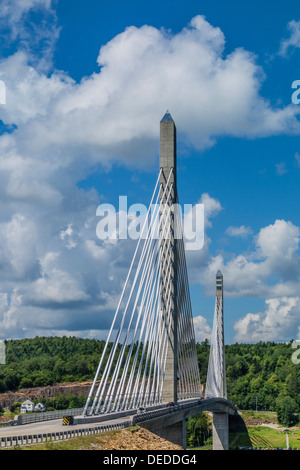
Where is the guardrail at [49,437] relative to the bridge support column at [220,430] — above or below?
above

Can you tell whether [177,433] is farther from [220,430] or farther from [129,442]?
[220,430]

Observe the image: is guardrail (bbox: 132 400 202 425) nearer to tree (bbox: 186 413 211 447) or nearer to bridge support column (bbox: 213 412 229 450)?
bridge support column (bbox: 213 412 229 450)

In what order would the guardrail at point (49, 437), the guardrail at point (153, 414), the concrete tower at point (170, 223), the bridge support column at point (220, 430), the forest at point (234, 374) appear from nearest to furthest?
the guardrail at point (49, 437)
the guardrail at point (153, 414)
the concrete tower at point (170, 223)
the bridge support column at point (220, 430)
the forest at point (234, 374)

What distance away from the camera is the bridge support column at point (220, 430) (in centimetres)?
10031

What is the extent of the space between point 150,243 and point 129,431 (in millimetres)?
15824

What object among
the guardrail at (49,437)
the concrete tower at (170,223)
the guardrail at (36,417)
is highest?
the concrete tower at (170,223)

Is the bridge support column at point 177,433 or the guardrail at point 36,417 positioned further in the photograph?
the bridge support column at point 177,433

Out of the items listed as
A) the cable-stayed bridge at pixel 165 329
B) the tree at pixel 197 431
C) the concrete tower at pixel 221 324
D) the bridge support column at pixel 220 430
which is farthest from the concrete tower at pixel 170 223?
the tree at pixel 197 431

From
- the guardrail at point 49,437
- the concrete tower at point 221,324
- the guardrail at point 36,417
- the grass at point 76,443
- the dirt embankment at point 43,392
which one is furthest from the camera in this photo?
the dirt embankment at point 43,392

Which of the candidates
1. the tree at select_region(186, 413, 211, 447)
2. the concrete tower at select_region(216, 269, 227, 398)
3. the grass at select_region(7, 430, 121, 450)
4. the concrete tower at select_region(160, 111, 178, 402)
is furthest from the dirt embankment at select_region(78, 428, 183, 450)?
the tree at select_region(186, 413, 211, 447)

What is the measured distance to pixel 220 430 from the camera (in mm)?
101000

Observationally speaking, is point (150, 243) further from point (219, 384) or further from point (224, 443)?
point (219, 384)

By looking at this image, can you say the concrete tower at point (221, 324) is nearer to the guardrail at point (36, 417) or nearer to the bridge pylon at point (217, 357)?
the bridge pylon at point (217, 357)
